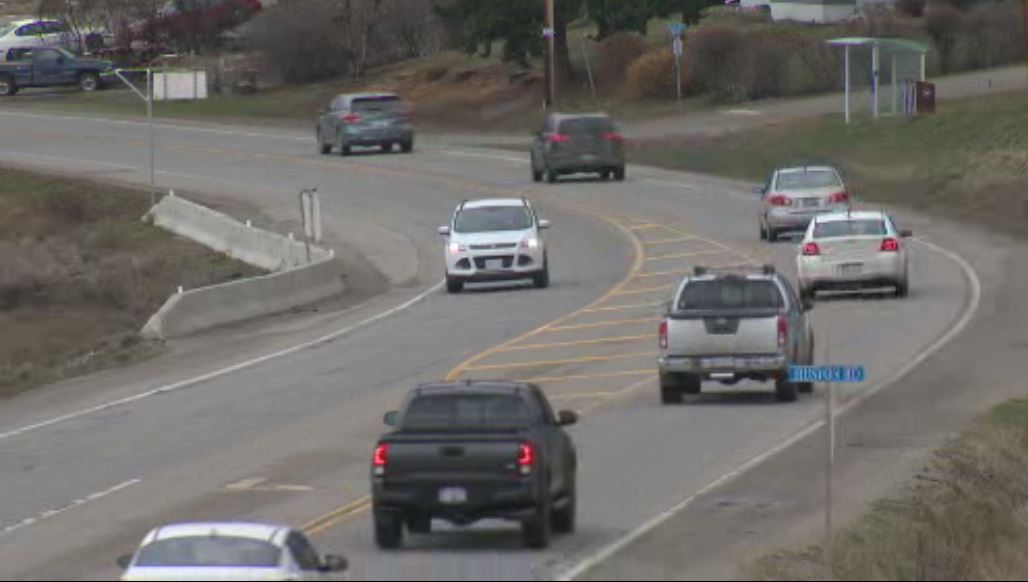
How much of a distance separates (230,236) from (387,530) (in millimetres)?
35161

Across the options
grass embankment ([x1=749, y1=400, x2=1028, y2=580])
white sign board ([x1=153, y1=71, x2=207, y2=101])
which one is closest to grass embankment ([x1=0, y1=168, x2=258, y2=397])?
white sign board ([x1=153, y1=71, x2=207, y2=101])

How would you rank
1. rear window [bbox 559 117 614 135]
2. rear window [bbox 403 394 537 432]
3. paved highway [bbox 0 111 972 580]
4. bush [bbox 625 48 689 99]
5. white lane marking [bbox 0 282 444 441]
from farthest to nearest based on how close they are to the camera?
bush [bbox 625 48 689 99] < rear window [bbox 559 117 614 135] < white lane marking [bbox 0 282 444 441] < paved highway [bbox 0 111 972 580] < rear window [bbox 403 394 537 432]

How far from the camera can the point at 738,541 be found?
21.3 m

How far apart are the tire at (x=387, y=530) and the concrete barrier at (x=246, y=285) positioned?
20677 mm

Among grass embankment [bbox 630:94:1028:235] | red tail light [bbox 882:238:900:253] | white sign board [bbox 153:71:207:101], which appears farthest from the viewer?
white sign board [bbox 153:71:207:101]

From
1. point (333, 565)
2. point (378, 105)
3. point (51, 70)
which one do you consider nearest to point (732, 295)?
point (333, 565)

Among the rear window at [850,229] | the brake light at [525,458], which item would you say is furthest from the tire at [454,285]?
the brake light at [525,458]

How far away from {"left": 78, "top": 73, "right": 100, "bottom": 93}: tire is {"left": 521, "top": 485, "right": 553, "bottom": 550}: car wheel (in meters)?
80.8

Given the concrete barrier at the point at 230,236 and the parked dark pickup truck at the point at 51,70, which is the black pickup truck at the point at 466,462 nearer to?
the concrete barrier at the point at 230,236

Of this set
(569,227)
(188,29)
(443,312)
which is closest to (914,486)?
(443,312)

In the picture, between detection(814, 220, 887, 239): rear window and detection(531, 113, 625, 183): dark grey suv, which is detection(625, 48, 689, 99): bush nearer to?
detection(531, 113, 625, 183): dark grey suv

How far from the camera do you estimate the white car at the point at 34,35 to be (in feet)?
352

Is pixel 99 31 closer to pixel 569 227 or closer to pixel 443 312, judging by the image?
pixel 569 227

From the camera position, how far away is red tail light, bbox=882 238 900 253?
4059cm
